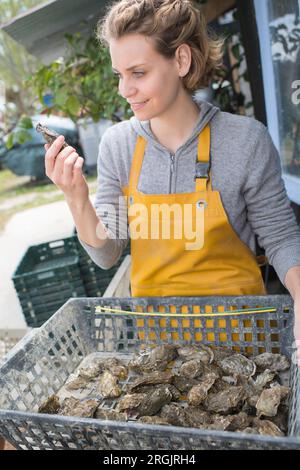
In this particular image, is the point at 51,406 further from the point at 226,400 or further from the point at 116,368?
the point at 226,400

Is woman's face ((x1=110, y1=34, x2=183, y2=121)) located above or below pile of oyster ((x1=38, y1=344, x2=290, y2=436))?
above

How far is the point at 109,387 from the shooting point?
5.15 ft

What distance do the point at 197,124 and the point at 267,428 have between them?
118 cm

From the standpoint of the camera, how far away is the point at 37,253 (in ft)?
14.2

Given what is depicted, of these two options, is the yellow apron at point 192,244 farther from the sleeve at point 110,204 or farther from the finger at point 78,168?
the finger at point 78,168

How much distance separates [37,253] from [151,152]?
2.68m

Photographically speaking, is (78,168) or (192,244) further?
(192,244)

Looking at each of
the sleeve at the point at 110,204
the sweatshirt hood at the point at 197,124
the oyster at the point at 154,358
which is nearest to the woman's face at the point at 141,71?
the sweatshirt hood at the point at 197,124

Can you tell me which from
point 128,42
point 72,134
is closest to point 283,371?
point 128,42

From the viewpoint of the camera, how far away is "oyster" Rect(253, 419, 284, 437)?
127cm

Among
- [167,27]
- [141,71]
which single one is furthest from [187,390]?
→ [167,27]

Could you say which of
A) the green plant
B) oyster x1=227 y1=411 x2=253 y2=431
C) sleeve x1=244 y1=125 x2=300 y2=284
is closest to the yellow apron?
sleeve x1=244 y1=125 x2=300 y2=284

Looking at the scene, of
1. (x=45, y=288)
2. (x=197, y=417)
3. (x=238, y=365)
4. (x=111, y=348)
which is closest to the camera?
(x=197, y=417)

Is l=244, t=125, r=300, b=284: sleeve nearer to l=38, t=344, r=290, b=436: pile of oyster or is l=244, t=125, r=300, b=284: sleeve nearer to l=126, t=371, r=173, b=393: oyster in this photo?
l=38, t=344, r=290, b=436: pile of oyster
